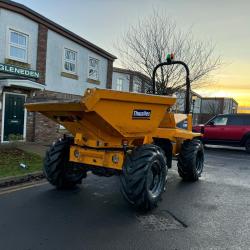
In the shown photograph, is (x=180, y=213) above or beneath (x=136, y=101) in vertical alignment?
beneath

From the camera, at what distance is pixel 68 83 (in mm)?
18375

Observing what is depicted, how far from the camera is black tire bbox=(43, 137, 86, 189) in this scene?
705 cm

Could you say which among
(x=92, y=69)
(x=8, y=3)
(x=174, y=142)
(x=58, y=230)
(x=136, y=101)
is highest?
(x=8, y=3)

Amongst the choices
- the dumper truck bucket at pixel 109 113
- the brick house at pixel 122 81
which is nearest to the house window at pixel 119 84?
the brick house at pixel 122 81

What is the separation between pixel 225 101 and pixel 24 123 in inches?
1935

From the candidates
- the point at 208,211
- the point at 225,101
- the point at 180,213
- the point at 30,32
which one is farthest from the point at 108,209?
the point at 225,101

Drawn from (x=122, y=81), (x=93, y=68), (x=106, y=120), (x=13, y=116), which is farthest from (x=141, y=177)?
(x=122, y=81)

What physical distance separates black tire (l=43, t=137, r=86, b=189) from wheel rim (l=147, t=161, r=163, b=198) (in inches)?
59.1

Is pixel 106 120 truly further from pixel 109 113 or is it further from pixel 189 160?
pixel 189 160

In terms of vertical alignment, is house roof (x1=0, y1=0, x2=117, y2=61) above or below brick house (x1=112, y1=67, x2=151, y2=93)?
above

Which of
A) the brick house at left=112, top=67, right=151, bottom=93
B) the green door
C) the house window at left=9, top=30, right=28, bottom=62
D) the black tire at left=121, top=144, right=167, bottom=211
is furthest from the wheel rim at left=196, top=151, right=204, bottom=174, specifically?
the brick house at left=112, top=67, right=151, bottom=93

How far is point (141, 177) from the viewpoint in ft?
19.0

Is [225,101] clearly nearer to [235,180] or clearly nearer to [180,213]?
[235,180]

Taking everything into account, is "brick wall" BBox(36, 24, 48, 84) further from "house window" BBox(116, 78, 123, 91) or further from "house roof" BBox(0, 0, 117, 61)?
"house window" BBox(116, 78, 123, 91)
